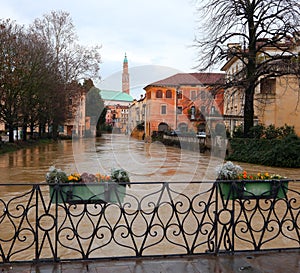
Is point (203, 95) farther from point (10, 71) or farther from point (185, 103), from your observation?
point (10, 71)

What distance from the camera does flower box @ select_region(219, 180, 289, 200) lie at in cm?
434

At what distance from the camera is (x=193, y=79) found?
27797 mm

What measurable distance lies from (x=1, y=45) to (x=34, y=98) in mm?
8075

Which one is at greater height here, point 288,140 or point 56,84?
point 56,84

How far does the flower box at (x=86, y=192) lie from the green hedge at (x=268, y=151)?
17.4m

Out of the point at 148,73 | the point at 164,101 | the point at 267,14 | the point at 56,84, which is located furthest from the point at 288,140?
the point at 56,84

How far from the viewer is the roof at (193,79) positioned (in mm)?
22797

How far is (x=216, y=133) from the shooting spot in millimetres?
28203

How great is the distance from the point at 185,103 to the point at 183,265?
3091 cm

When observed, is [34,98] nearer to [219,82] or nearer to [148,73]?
[219,82]

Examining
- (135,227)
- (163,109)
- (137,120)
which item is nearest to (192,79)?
(163,109)

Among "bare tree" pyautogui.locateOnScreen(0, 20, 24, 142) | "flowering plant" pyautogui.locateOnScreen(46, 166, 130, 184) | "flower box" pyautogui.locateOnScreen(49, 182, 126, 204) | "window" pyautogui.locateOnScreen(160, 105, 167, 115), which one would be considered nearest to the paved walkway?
"flower box" pyautogui.locateOnScreen(49, 182, 126, 204)

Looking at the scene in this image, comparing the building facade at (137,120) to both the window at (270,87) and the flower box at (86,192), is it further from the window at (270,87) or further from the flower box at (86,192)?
the flower box at (86,192)

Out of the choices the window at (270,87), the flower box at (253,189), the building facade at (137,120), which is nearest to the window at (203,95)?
the window at (270,87)
